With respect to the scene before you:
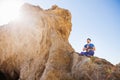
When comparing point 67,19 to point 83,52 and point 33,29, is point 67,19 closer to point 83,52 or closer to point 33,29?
point 33,29

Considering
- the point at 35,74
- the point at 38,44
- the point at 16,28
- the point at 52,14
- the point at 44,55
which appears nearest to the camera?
the point at 35,74

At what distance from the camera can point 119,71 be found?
658 inches

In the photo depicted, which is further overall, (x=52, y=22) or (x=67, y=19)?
(x=67, y=19)

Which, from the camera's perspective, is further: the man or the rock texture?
the man

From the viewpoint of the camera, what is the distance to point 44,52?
25953 millimetres

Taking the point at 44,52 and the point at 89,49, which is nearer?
the point at 89,49

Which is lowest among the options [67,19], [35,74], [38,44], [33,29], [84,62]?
[35,74]

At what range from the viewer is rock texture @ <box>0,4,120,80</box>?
17969 mm

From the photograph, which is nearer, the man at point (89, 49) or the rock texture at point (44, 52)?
the rock texture at point (44, 52)

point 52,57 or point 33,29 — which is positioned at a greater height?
point 33,29

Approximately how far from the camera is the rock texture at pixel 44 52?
17969 mm

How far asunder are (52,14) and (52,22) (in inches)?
111

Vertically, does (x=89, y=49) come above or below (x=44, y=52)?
above

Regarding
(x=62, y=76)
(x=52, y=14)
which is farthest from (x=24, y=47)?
(x=62, y=76)
